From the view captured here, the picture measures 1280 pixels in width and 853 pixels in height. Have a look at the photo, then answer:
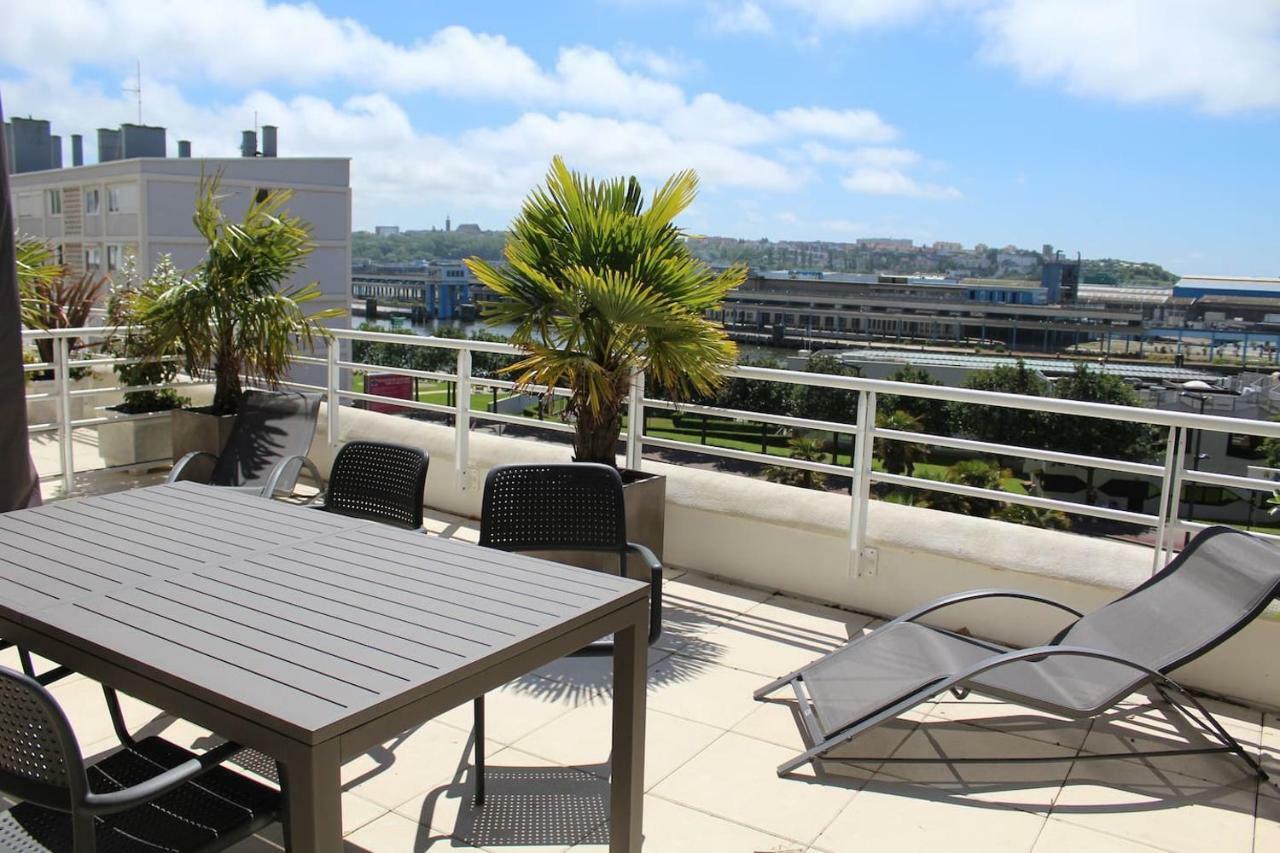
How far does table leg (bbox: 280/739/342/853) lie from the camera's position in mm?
1640

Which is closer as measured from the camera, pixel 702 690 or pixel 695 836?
pixel 695 836

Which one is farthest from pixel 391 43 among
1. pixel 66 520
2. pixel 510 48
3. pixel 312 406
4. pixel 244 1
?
pixel 66 520

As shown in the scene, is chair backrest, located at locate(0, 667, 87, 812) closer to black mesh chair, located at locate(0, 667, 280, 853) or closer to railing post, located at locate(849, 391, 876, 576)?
black mesh chair, located at locate(0, 667, 280, 853)

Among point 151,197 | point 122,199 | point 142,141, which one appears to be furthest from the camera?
point 142,141

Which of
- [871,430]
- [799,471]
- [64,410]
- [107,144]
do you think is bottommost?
[799,471]

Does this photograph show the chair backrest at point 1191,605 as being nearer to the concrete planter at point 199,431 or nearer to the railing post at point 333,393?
the railing post at point 333,393

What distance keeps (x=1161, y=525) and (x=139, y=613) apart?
3712mm

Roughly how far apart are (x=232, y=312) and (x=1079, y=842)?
5.78 m

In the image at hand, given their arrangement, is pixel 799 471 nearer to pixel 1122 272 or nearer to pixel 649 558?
pixel 649 558

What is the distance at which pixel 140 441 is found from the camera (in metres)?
7.22

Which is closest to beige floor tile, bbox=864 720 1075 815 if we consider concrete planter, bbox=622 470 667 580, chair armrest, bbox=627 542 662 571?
chair armrest, bbox=627 542 662 571

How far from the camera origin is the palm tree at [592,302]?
487cm

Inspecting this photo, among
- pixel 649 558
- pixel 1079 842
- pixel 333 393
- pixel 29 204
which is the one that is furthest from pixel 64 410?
pixel 29 204

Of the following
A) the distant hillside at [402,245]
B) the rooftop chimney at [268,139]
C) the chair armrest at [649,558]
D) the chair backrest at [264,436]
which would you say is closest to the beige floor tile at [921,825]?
the chair armrest at [649,558]
